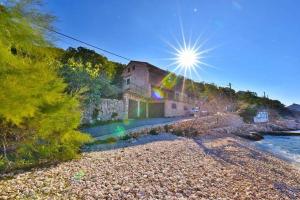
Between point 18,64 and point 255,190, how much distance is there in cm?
697

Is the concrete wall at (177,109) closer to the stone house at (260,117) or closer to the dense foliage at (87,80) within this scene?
the dense foliage at (87,80)

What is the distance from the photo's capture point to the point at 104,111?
24.2 m

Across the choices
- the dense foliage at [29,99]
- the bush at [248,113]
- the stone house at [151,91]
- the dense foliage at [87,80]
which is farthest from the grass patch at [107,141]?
the bush at [248,113]

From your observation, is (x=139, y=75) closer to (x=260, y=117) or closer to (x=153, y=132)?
(x=153, y=132)

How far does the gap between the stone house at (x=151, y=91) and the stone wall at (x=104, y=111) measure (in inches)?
177

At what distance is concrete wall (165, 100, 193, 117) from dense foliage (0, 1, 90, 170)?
28.0 metres

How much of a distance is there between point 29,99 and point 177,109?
3657 centimetres

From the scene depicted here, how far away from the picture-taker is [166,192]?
21.3 ft

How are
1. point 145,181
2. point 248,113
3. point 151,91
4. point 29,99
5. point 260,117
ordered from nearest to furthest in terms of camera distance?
point 29,99, point 145,181, point 151,91, point 248,113, point 260,117

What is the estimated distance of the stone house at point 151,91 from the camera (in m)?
34.6

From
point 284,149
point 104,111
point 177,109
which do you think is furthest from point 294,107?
point 104,111

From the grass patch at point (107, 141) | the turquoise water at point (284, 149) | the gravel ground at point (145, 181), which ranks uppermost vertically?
the grass patch at point (107, 141)

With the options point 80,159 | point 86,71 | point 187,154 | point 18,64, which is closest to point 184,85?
point 86,71

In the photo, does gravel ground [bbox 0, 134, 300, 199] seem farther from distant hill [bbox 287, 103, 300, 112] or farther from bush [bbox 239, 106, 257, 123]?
distant hill [bbox 287, 103, 300, 112]
